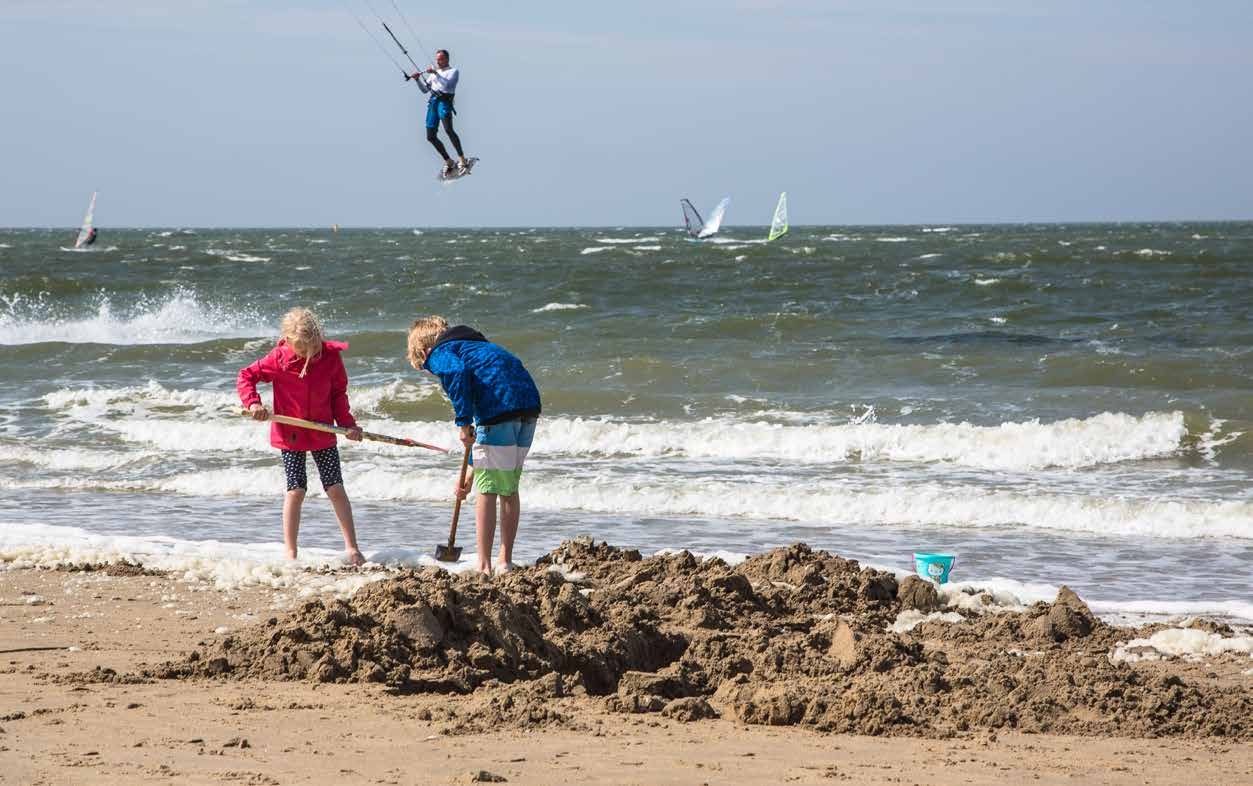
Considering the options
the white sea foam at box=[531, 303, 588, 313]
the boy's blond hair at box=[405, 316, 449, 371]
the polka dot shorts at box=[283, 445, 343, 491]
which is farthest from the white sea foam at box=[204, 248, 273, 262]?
the boy's blond hair at box=[405, 316, 449, 371]

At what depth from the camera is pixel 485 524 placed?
22.1 ft

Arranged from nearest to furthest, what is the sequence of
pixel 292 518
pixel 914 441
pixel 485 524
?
pixel 485 524, pixel 292 518, pixel 914 441

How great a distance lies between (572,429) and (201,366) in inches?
321

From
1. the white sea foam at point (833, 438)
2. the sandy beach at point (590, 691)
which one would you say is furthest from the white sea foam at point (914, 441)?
the sandy beach at point (590, 691)

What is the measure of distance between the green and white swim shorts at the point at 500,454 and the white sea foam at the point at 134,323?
17.0 m

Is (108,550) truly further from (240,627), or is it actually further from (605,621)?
(605,621)

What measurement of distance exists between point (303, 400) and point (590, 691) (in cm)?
291

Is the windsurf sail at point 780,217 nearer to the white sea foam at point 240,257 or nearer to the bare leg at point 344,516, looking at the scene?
the white sea foam at point 240,257

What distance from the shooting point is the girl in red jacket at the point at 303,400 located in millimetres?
6879

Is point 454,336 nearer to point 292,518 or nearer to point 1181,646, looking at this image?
point 292,518

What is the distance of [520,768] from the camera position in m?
3.67

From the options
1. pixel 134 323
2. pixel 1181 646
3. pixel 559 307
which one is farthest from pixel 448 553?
pixel 134 323

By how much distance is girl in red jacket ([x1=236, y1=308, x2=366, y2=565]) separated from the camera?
22.6 feet

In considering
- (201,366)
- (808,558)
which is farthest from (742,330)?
(808,558)
